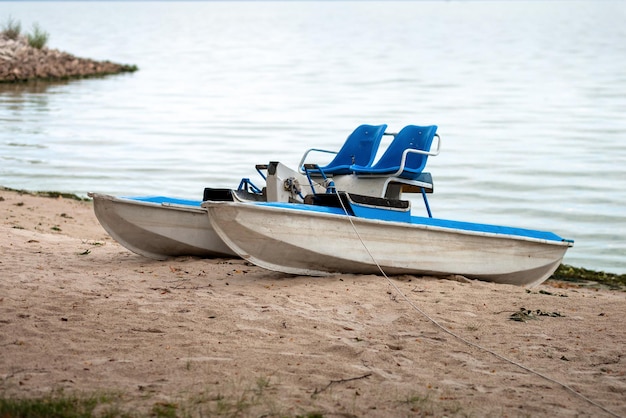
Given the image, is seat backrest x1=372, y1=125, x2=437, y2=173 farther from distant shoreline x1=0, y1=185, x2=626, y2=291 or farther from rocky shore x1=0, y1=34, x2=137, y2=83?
rocky shore x1=0, y1=34, x2=137, y2=83

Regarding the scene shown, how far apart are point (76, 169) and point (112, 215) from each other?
11.1 m

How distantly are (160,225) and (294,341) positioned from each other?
3237 mm

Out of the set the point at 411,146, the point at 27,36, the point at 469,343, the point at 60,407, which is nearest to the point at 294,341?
the point at 469,343

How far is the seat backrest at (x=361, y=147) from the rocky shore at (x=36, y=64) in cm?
3036

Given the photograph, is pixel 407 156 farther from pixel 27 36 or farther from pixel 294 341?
pixel 27 36

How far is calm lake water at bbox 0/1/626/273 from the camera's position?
18.6m

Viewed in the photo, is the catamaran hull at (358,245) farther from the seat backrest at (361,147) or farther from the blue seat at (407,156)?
the seat backrest at (361,147)

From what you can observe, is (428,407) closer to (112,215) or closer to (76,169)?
(112,215)

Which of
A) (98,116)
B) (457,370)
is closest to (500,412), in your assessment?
(457,370)

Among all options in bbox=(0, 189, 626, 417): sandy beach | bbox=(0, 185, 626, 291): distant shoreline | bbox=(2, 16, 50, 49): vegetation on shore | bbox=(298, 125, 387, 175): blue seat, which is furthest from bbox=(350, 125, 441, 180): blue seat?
bbox=(2, 16, 50, 49): vegetation on shore

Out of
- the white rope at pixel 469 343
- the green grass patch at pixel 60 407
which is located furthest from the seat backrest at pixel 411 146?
the green grass patch at pixel 60 407

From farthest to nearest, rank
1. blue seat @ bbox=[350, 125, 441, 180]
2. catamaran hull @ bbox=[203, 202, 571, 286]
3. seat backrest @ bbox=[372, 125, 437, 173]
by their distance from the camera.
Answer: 1. seat backrest @ bbox=[372, 125, 437, 173]
2. blue seat @ bbox=[350, 125, 441, 180]
3. catamaran hull @ bbox=[203, 202, 571, 286]

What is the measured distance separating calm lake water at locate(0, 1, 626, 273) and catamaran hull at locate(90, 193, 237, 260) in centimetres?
654

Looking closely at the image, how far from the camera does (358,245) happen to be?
917 cm
